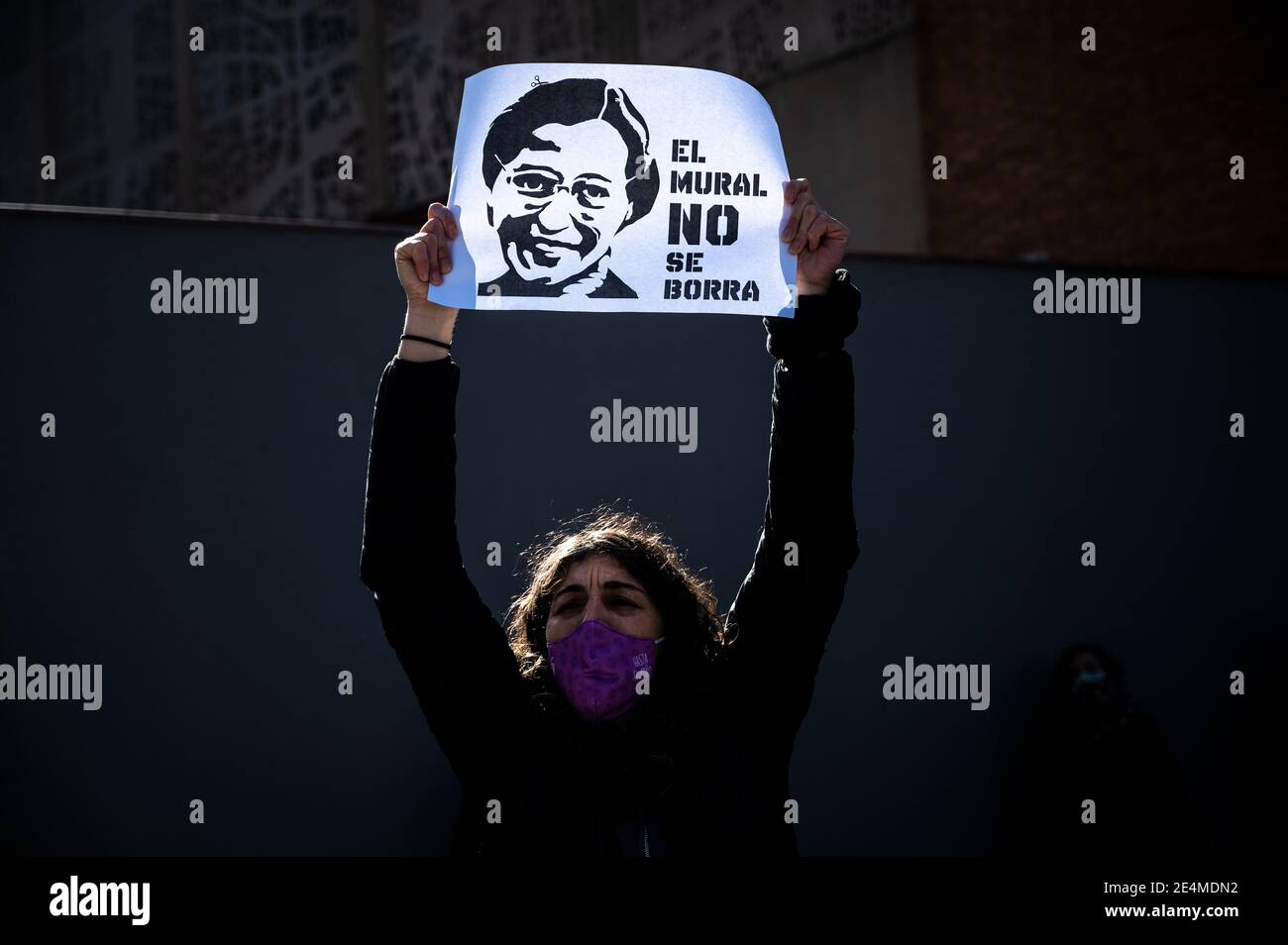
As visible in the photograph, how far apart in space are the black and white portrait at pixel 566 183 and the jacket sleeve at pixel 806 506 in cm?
38

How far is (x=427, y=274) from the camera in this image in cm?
263

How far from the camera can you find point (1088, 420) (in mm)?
6953

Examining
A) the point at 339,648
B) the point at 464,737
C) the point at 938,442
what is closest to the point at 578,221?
the point at 464,737

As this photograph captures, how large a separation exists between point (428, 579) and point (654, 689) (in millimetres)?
567

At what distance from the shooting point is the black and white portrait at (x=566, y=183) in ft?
8.91

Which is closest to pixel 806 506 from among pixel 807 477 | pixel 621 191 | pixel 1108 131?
pixel 807 477

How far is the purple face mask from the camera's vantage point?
9.30 ft

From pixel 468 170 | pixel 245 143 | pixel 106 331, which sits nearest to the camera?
pixel 468 170

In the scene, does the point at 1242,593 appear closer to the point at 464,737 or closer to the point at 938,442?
the point at 938,442

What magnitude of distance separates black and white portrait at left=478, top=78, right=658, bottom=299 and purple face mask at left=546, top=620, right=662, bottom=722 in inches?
29.0

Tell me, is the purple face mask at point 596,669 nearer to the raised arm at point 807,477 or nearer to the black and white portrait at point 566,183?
the raised arm at point 807,477
